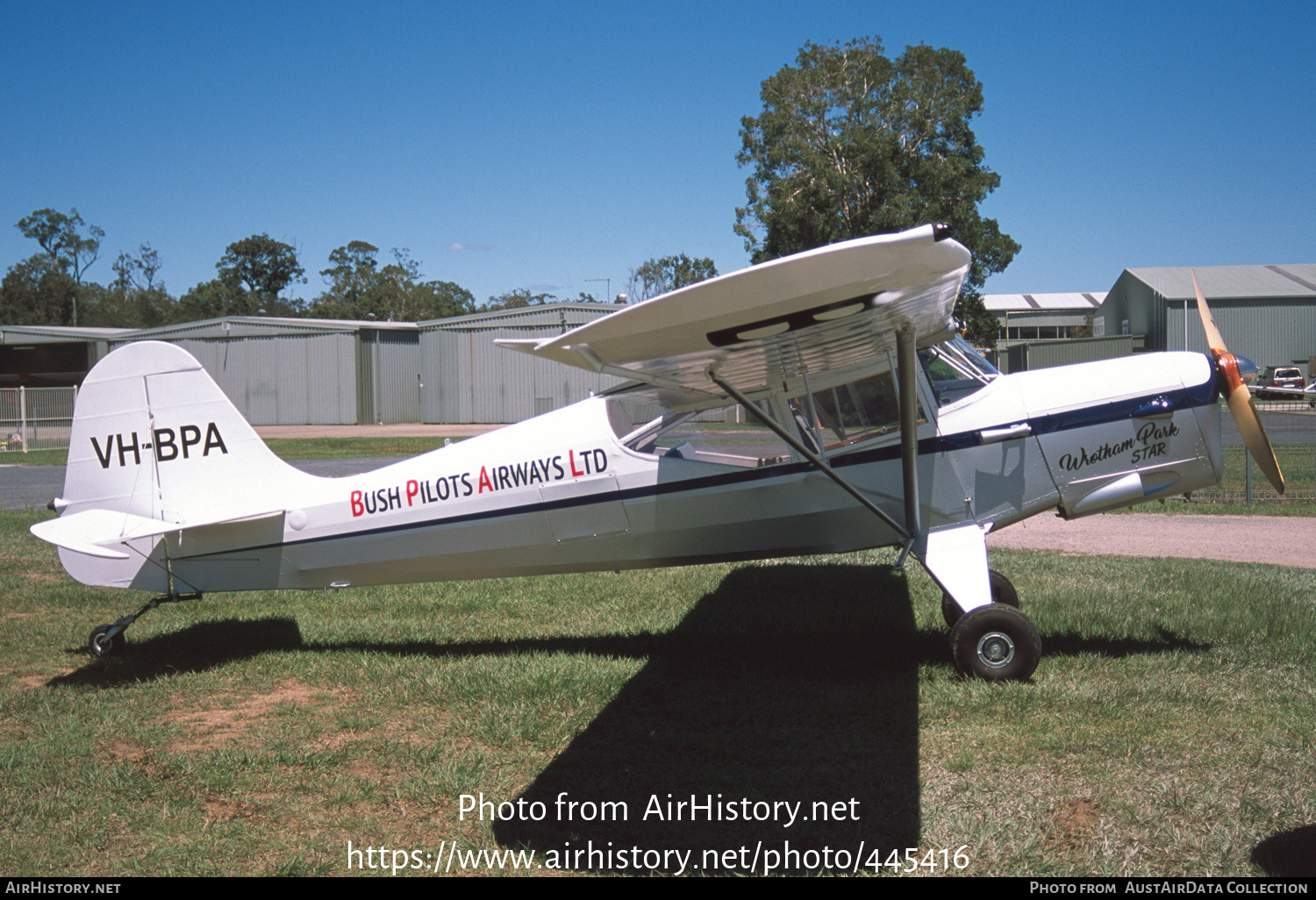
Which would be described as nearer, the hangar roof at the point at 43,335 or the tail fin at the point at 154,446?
the tail fin at the point at 154,446

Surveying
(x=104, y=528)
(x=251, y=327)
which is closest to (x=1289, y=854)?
(x=104, y=528)

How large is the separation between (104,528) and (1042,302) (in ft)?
324

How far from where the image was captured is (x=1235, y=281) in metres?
57.1

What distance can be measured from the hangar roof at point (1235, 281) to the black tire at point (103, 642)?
58.9 metres

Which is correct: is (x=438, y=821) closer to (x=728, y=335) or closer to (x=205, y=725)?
(x=205, y=725)

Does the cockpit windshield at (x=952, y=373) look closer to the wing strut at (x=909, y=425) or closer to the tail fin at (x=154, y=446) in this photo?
the wing strut at (x=909, y=425)

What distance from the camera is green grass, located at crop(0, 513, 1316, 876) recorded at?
376cm

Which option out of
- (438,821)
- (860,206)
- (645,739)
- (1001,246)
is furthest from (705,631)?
(1001,246)

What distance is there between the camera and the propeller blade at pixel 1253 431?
5.95 m

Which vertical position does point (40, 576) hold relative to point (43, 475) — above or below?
below

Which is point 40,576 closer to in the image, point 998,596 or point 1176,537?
point 998,596

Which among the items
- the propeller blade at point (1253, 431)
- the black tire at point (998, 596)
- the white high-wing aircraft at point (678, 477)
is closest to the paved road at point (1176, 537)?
the propeller blade at point (1253, 431)

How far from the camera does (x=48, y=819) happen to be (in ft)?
13.2

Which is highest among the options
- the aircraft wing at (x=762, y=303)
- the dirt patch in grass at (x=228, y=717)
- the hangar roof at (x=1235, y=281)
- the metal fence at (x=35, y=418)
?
the hangar roof at (x=1235, y=281)
